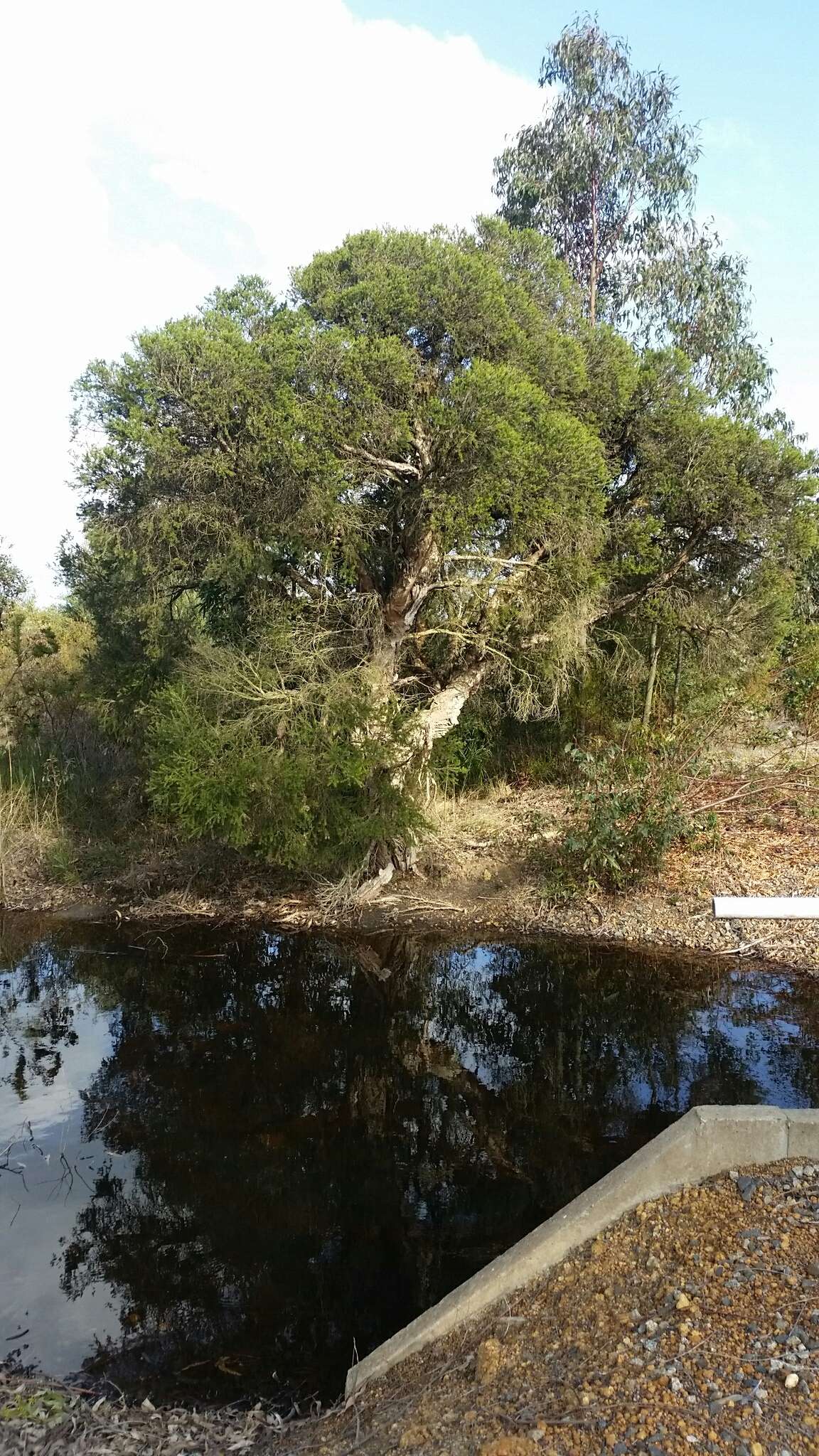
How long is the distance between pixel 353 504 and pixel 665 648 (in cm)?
612

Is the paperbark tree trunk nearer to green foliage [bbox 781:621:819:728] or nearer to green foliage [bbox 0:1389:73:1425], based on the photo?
green foliage [bbox 781:621:819:728]

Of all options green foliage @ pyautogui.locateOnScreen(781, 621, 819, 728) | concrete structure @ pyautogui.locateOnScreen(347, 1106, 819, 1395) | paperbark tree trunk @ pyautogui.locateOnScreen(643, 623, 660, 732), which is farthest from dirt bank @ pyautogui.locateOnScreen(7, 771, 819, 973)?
concrete structure @ pyautogui.locateOnScreen(347, 1106, 819, 1395)

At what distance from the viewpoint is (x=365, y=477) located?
1021 centimetres

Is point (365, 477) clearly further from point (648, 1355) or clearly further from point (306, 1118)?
point (648, 1355)

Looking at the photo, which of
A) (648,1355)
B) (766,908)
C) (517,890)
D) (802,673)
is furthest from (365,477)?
(648,1355)

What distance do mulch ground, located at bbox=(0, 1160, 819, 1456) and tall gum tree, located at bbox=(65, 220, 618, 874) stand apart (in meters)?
6.79

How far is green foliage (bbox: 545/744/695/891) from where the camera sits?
1005 centimetres

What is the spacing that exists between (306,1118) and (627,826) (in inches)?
209

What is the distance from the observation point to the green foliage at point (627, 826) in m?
10.0

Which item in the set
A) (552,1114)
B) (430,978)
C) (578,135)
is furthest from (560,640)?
(578,135)

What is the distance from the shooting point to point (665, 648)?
14.2m

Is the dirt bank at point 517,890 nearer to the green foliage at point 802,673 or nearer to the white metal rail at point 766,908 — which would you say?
the green foliage at point 802,673

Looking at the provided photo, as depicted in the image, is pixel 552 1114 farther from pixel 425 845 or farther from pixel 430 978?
pixel 425 845

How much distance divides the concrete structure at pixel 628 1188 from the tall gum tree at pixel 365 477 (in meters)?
6.67
